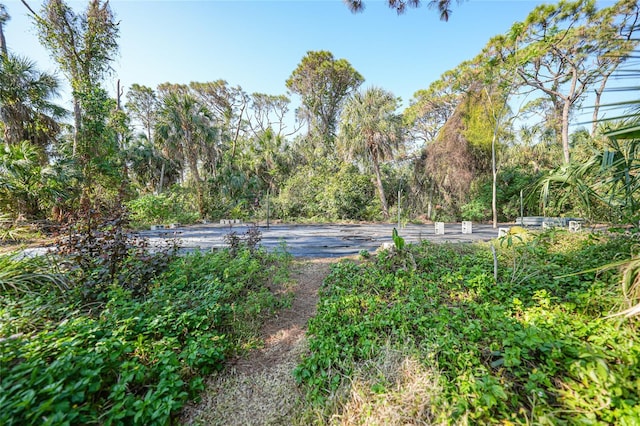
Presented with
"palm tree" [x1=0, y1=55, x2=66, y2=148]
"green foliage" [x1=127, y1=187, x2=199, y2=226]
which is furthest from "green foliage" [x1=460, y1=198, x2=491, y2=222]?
"palm tree" [x1=0, y1=55, x2=66, y2=148]

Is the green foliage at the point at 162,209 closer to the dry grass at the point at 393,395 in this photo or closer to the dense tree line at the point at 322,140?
the dense tree line at the point at 322,140

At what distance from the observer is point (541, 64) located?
34.3 ft

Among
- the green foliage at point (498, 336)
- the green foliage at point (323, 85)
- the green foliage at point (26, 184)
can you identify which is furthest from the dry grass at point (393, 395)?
the green foliage at point (323, 85)

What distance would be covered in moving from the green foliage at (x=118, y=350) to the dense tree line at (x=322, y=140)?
179 centimetres

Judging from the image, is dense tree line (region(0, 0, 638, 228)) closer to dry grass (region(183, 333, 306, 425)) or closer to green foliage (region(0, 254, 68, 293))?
green foliage (region(0, 254, 68, 293))

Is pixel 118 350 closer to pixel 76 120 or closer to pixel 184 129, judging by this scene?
pixel 76 120

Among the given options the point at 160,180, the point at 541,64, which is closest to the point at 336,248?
the point at 541,64

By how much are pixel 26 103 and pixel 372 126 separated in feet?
45.3

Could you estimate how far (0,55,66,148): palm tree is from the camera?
7551 mm

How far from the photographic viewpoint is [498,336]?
1.88 meters

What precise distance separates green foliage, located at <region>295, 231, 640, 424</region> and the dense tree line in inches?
47.6

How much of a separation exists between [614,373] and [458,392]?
0.90m

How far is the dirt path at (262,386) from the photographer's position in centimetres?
164

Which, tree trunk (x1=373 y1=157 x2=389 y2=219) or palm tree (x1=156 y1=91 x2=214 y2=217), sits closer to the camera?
tree trunk (x1=373 y1=157 x2=389 y2=219)
